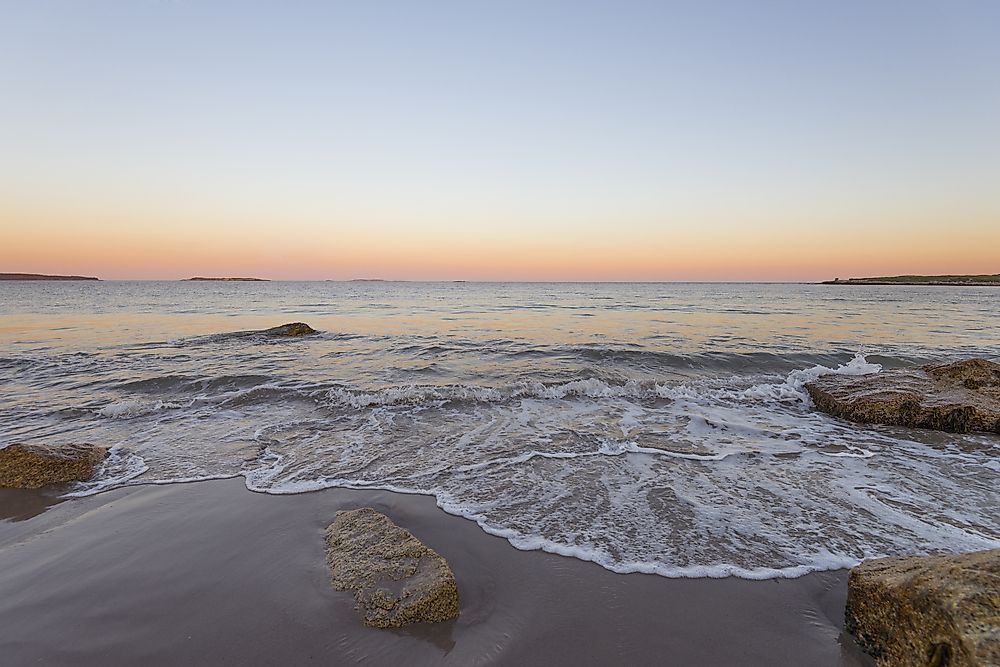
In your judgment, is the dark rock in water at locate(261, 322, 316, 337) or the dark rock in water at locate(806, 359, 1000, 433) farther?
the dark rock in water at locate(261, 322, 316, 337)

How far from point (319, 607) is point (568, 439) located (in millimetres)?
4373

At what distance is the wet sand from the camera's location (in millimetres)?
2730

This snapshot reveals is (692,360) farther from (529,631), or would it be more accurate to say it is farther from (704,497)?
(529,631)

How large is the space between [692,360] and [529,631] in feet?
39.2

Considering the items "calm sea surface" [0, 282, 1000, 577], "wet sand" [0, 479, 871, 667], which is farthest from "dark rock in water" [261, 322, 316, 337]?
"wet sand" [0, 479, 871, 667]

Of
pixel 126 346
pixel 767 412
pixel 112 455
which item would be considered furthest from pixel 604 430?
pixel 126 346

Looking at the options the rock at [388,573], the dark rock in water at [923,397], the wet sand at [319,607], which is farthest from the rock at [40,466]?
the dark rock in water at [923,397]

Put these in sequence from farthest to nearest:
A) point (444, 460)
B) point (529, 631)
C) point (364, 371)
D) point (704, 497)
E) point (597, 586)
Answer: point (364, 371) → point (444, 460) → point (704, 497) → point (597, 586) → point (529, 631)

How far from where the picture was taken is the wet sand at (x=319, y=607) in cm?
273

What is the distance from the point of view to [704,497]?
16.0 feet

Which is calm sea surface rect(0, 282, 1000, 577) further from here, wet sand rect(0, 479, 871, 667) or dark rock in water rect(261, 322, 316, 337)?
dark rock in water rect(261, 322, 316, 337)

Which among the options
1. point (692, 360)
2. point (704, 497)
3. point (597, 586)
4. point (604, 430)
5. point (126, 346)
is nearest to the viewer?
point (597, 586)

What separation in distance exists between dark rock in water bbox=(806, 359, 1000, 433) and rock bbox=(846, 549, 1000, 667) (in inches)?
232

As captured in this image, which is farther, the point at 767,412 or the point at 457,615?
the point at 767,412
